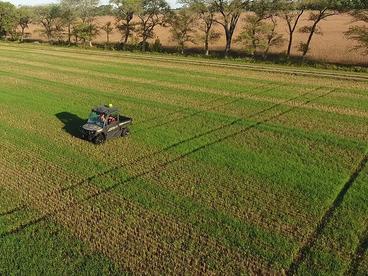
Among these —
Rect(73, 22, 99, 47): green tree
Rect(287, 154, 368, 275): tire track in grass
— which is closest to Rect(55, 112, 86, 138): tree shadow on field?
Rect(287, 154, 368, 275): tire track in grass

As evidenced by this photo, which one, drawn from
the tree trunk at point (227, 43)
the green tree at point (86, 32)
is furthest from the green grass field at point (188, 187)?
the green tree at point (86, 32)

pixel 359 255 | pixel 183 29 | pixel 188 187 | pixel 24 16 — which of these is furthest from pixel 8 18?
pixel 359 255

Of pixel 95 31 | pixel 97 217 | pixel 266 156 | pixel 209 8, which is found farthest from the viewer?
pixel 95 31

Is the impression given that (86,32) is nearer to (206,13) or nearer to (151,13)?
(151,13)

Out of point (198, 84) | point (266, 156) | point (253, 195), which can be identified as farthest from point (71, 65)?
point (253, 195)

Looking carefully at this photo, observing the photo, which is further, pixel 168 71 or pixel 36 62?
pixel 36 62

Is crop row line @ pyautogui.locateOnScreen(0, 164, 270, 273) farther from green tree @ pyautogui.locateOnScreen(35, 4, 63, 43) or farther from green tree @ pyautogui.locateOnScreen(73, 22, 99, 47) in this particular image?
green tree @ pyautogui.locateOnScreen(35, 4, 63, 43)

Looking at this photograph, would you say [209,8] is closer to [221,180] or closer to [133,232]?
[221,180]
